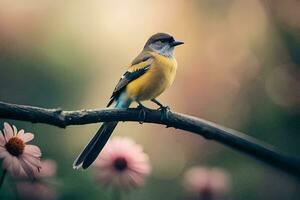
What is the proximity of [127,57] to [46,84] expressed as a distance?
193 millimetres

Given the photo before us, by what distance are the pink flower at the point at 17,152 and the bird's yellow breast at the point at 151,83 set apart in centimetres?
36

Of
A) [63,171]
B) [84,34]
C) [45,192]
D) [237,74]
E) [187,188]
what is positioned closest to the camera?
[45,192]

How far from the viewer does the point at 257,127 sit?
120 centimetres

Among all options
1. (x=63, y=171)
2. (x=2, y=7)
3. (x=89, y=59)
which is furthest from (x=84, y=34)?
(x=63, y=171)

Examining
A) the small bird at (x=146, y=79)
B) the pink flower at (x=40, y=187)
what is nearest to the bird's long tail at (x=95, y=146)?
the small bird at (x=146, y=79)

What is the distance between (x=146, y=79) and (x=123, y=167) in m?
0.25

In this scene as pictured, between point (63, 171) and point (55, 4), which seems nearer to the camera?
point (63, 171)

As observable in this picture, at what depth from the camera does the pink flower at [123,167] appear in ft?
2.10

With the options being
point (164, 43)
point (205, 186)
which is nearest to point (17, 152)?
point (205, 186)

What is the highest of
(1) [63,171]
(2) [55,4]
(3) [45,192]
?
(2) [55,4]

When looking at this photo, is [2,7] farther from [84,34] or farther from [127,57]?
[127,57]

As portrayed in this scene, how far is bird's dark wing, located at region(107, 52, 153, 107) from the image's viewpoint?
2.88ft

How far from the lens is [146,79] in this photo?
886 millimetres

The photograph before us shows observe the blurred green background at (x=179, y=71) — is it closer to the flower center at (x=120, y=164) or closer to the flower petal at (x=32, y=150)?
the flower center at (x=120, y=164)
